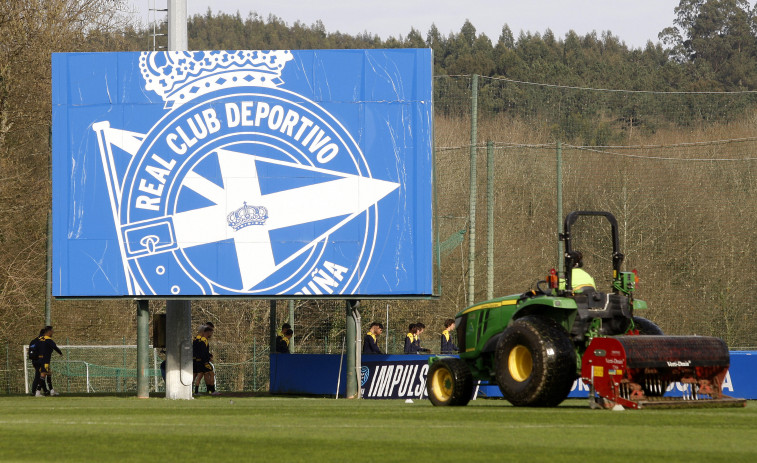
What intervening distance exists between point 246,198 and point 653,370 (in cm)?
910

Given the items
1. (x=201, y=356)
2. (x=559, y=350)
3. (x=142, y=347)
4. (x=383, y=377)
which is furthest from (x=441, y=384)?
(x=142, y=347)

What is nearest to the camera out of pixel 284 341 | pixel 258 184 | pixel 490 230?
pixel 258 184

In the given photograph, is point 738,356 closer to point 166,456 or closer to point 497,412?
point 497,412

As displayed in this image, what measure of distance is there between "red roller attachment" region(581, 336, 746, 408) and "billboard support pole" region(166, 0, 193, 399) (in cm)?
1020

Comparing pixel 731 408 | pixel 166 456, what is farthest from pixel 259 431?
pixel 731 408

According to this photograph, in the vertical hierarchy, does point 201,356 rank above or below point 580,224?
below

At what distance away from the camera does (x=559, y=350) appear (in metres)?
13.4

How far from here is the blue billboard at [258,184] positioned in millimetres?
20781

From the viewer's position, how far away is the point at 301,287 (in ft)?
68.3

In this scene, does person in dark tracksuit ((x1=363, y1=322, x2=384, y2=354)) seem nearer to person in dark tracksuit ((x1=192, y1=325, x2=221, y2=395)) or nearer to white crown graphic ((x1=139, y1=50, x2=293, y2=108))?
person in dark tracksuit ((x1=192, y1=325, x2=221, y2=395))

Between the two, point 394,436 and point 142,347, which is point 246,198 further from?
point 394,436

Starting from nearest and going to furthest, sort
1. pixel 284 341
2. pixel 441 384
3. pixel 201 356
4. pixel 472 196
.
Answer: pixel 441 384
pixel 201 356
pixel 284 341
pixel 472 196

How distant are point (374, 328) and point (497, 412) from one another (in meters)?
10.6

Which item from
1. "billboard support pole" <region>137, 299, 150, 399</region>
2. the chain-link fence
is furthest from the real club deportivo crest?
the chain-link fence
